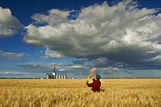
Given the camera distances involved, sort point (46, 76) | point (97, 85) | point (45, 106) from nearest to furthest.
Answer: point (45, 106) < point (97, 85) < point (46, 76)

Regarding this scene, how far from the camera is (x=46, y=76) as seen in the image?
127000 millimetres

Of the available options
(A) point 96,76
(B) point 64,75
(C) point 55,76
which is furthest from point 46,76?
(A) point 96,76

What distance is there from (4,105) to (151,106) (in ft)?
11.2

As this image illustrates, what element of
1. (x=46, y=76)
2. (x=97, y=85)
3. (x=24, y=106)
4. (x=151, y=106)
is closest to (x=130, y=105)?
(x=151, y=106)

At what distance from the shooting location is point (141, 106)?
322cm

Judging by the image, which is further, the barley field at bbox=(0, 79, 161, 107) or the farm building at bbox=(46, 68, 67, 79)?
the farm building at bbox=(46, 68, 67, 79)

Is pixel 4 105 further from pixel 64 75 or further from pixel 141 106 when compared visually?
pixel 64 75

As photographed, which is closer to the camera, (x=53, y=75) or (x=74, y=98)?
(x=74, y=98)

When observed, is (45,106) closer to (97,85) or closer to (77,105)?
(77,105)

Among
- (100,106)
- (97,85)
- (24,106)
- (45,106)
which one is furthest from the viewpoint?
(97,85)

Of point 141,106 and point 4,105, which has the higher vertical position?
point 4,105

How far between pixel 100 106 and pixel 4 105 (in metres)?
2.00

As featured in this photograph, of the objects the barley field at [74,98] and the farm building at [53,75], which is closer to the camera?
the barley field at [74,98]

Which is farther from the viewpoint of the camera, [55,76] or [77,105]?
[55,76]
